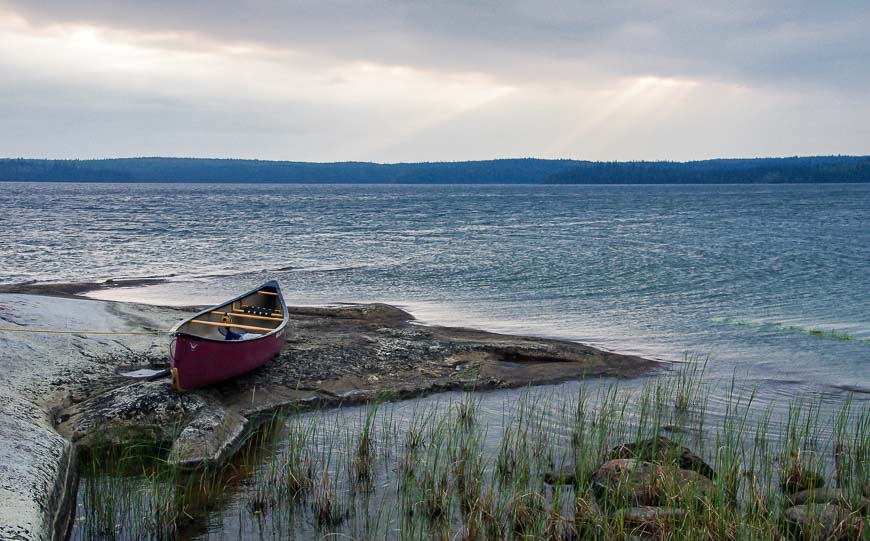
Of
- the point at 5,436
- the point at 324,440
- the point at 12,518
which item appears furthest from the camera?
the point at 324,440

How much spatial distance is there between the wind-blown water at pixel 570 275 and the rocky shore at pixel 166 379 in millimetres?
3079

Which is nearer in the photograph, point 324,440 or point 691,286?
point 324,440

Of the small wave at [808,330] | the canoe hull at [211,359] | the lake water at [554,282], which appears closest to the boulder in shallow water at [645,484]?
the lake water at [554,282]

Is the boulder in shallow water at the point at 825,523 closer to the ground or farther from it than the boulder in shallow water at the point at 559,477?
farther from it

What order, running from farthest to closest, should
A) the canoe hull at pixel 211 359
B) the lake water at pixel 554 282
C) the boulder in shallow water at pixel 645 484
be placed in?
the lake water at pixel 554 282
the canoe hull at pixel 211 359
the boulder in shallow water at pixel 645 484

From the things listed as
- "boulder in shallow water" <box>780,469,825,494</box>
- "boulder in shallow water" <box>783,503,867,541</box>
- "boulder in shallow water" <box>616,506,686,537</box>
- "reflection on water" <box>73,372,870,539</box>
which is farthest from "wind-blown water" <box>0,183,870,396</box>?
"boulder in shallow water" <box>616,506,686,537</box>

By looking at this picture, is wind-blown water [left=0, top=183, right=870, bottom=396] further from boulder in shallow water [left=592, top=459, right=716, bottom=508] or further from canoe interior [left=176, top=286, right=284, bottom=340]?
boulder in shallow water [left=592, top=459, right=716, bottom=508]

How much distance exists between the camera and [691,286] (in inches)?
1001

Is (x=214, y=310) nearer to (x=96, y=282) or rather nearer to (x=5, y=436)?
(x=5, y=436)

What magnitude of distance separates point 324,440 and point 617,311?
12964 mm

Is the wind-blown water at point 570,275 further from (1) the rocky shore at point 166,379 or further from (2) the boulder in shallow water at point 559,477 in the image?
(2) the boulder in shallow water at point 559,477

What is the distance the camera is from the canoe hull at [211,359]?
33.8 feet

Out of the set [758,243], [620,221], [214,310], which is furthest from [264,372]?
[620,221]

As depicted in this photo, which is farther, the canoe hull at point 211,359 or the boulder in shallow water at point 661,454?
the canoe hull at point 211,359
